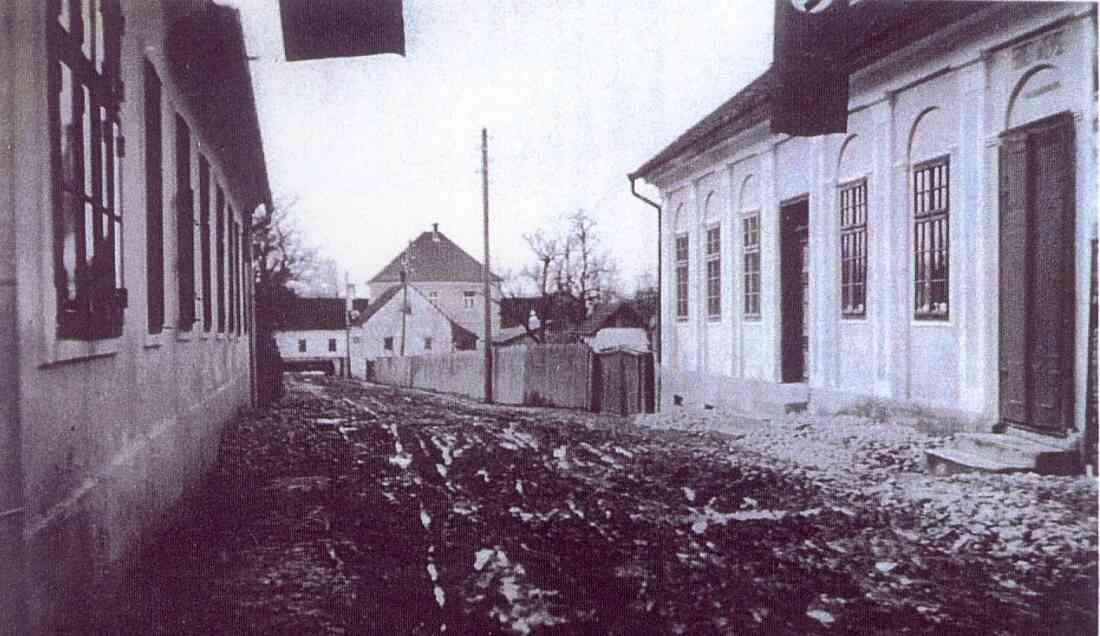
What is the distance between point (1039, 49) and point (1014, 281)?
116 cm

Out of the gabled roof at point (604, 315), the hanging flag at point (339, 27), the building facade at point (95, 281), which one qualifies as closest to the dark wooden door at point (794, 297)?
the gabled roof at point (604, 315)

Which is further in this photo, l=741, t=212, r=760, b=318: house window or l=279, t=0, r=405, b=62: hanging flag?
l=741, t=212, r=760, b=318: house window

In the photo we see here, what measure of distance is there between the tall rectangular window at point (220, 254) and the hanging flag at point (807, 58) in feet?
13.8

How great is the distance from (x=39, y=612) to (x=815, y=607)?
2.24 metres

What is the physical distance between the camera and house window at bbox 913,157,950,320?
6008mm

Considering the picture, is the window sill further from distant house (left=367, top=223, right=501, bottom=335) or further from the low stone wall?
the low stone wall

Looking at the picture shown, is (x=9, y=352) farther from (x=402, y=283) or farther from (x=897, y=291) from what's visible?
(x=897, y=291)

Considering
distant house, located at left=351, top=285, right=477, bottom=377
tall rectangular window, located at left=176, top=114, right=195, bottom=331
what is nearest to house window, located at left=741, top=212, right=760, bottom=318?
distant house, located at left=351, top=285, right=477, bottom=377

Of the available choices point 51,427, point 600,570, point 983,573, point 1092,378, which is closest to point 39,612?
point 51,427

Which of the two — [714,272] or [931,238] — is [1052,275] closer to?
[931,238]

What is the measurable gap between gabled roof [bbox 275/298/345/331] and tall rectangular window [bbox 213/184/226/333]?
4.25 ft

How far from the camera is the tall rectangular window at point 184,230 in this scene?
4809mm

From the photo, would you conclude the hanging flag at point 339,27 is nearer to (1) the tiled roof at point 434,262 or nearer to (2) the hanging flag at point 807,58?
(1) the tiled roof at point 434,262

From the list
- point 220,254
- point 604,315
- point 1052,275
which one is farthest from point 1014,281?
point 220,254
